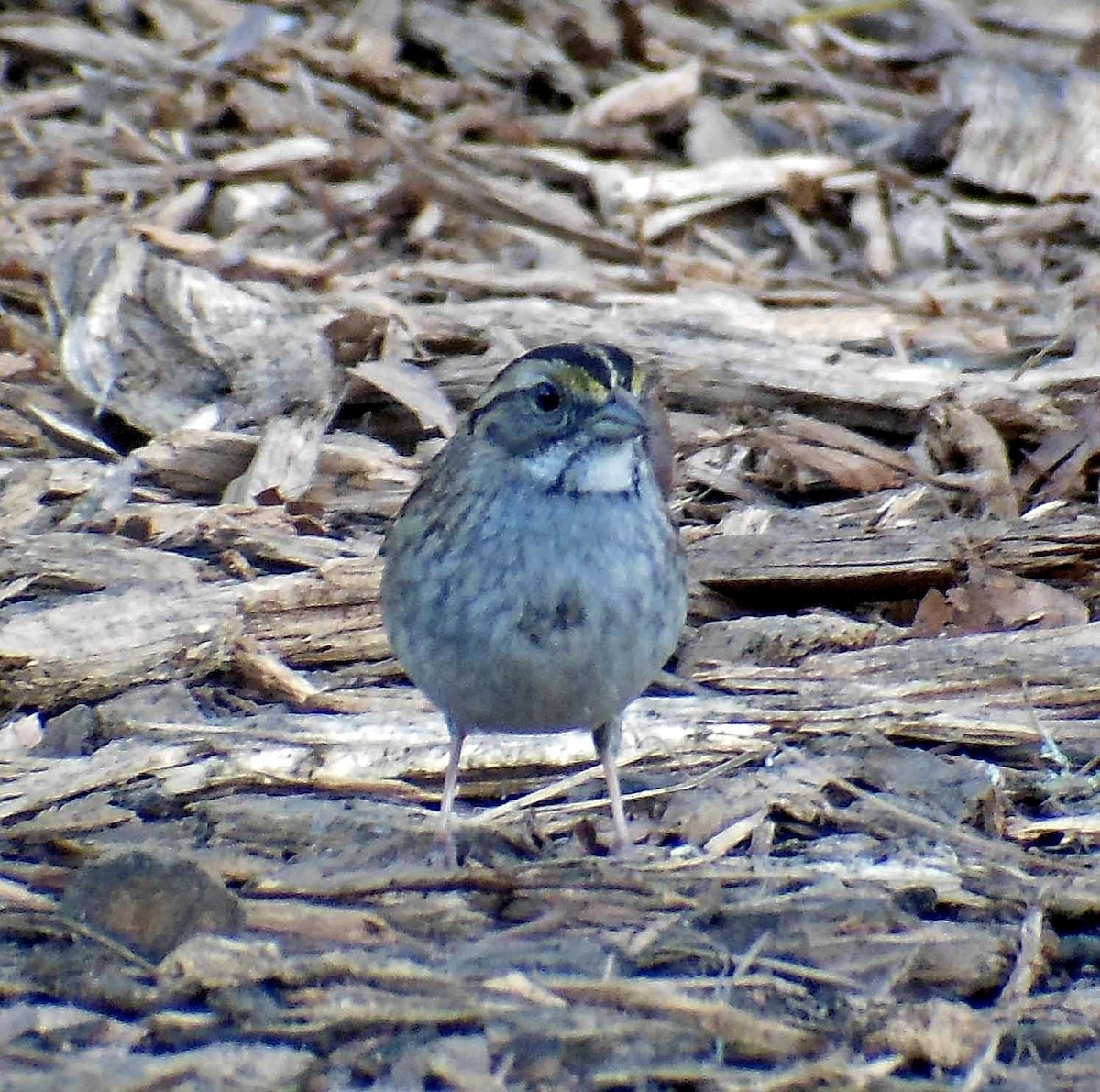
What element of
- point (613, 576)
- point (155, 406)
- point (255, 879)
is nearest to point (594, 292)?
point (155, 406)

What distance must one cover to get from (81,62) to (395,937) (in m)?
5.38

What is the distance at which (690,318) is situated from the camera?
6.77 meters

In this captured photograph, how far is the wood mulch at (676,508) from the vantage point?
3543mm

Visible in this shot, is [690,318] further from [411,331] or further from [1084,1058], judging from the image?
[1084,1058]

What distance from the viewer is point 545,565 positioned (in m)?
4.29

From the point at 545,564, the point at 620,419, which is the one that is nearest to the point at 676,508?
the point at 620,419

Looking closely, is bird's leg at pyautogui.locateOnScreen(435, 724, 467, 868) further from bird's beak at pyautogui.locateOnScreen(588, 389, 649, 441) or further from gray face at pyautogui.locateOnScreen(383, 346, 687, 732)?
bird's beak at pyautogui.locateOnScreen(588, 389, 649, 441)

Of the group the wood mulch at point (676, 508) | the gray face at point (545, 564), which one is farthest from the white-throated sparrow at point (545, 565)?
the wood mulch at point (676, 508)

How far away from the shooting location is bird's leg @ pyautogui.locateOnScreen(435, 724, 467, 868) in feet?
14.4

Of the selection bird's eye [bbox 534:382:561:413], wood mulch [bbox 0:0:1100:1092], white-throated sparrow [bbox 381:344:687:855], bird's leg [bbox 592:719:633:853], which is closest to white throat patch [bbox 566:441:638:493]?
white-throated sparrow [bbox 381:344:687:855]

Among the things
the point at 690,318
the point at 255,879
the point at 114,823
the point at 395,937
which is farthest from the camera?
the point at 690,318

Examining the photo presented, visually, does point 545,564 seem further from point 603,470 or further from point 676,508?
point 676,508

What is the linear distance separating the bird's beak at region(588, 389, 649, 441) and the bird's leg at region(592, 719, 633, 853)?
0.72m

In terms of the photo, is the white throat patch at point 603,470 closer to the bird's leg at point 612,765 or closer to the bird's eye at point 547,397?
the bird's eye at point 547,397
